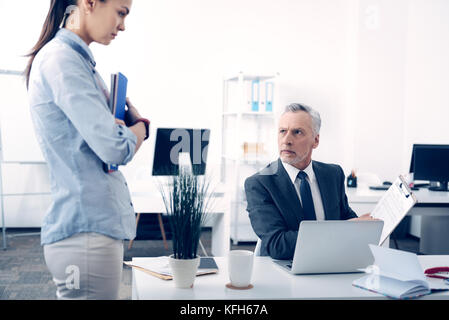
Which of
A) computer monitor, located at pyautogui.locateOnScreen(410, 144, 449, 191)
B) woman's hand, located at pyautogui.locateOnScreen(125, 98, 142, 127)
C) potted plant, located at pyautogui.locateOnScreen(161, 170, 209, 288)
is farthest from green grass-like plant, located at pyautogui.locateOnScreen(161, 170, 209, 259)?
computer monitor, located at pyautogui.locateOnScreen(410, 144, 449, 191)

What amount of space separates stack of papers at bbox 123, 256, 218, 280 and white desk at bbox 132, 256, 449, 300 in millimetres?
18

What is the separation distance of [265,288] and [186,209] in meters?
0.36

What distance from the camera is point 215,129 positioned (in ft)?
18.0

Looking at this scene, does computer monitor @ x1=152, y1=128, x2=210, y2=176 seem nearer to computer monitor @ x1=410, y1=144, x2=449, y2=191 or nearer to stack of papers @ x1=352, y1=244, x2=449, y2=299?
computer monitor @ x1=410, y1=144, x2=449, y2=191

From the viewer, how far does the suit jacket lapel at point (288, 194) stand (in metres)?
1.84

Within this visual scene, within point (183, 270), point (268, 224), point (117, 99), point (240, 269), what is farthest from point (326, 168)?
point (117, 99)

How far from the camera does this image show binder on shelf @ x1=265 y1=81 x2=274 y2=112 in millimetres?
4949

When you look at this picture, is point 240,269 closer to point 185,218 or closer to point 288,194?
point 185,218

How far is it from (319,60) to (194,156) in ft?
8.81

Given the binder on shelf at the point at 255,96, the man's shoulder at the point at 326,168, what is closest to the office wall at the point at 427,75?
the binder on shelf at the point at 255,96

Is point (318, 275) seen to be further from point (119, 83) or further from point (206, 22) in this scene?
point (206, 22)

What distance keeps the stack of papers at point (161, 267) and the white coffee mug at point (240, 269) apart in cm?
15

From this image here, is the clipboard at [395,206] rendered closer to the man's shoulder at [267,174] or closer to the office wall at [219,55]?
the man's shoulder at [267,174]

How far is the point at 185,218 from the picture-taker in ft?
3.77
